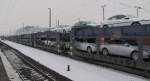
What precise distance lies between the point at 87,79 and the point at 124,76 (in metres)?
1.92

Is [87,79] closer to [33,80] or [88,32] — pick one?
[33,80]

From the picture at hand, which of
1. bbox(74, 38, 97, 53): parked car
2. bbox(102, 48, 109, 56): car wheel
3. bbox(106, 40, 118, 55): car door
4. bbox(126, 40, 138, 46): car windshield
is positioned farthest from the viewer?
bbox(74, 38, 97, 53): parked car

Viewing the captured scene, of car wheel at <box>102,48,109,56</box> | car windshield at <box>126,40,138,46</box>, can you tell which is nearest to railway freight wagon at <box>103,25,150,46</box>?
car windshield at <box>126,40,138,46</box>

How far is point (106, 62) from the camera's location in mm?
16938

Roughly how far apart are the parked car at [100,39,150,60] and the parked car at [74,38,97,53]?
215 centimetres

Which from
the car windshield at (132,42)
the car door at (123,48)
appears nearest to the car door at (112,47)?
the car door at (123,48)

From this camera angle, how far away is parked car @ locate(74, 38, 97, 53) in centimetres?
1962

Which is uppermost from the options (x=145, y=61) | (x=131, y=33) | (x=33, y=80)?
(x=131, y=33)

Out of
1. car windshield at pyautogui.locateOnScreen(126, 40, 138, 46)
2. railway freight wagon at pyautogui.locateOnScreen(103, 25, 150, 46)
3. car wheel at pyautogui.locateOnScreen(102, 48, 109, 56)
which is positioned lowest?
car wheel at pyautogui.locateOnScreen(102, 48, 109, 56)

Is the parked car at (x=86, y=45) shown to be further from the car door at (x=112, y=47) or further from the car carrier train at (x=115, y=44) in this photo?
the car door at (x=112, y=47)

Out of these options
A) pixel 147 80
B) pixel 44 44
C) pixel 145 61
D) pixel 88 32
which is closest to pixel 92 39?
pixel 88 32

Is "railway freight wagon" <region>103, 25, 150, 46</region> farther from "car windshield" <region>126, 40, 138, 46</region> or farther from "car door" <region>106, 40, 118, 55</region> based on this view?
"car door" <region>106, 40, 118, 55</region>

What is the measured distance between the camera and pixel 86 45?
20781 millimetres

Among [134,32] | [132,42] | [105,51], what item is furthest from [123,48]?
[105,51]
